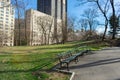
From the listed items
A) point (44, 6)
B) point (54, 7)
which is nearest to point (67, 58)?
point (54, 7)

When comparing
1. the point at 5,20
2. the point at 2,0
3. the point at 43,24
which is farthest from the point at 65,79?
the point at 5,20

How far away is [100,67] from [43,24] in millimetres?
66650

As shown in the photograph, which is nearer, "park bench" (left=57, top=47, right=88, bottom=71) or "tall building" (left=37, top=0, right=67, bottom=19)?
"park bench" (left=57, top=47, right=88, bottom=71)

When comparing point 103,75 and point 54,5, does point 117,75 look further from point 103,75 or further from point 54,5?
point 54,5

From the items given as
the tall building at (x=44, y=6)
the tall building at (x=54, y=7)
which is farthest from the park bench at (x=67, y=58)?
the tall building at (x=54, y=7)

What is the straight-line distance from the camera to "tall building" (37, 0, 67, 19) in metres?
103

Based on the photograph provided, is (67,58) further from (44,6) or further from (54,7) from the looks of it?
(44,6)

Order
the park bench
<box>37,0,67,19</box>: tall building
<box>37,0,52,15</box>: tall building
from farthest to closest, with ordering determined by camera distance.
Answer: <box>37,0,67,19</box>: tall building < <box>37,0,52,15</box>: tall building < the park bench

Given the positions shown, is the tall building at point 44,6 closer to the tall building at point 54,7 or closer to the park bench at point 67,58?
the tall building at point 54,7

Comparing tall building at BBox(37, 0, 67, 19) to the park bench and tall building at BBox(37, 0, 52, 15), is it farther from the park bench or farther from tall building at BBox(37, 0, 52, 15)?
the park bench

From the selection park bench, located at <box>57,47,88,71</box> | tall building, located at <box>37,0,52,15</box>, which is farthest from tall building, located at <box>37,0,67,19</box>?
park bench, located at <box>57,47,88,71</box>

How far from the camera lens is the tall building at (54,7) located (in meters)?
A: 103

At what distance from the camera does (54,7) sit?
343 feet

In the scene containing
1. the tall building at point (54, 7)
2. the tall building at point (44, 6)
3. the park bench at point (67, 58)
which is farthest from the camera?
the tall building at point (54, 7)
